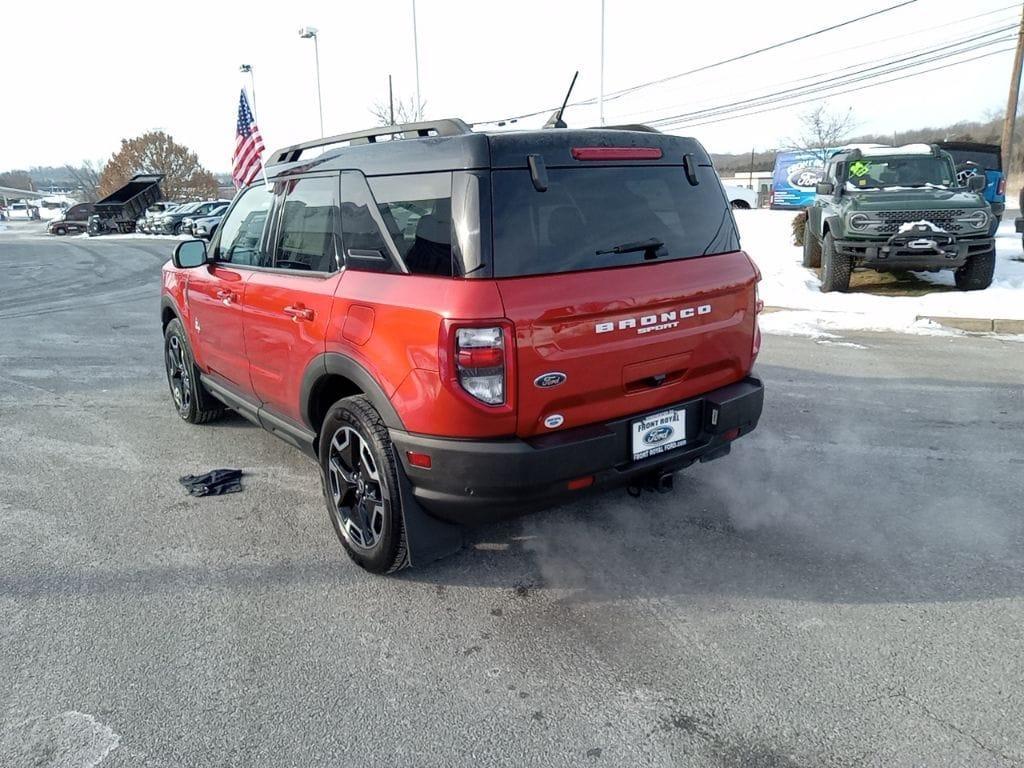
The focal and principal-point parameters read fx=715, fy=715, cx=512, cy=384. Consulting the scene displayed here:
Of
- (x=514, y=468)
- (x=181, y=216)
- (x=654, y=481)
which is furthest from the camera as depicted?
(x=181, y=216)

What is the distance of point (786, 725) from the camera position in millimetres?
2340

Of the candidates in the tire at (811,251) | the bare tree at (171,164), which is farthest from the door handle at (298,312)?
the bare tree at (171,164)

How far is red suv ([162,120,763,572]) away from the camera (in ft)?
9.06

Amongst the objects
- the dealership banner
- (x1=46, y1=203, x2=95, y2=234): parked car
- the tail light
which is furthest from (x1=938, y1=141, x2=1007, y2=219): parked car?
(x1=46, y1=203, x2=95, y2=234): parked car

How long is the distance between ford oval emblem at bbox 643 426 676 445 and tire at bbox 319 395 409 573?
1.11 metres

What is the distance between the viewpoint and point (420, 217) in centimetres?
298

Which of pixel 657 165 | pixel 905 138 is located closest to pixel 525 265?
pixel 657 165

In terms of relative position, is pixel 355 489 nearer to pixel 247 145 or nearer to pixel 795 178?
pixel 247 145

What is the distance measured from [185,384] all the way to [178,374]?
0.21 metres

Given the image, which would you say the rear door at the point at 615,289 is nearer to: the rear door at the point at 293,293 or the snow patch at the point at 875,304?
the rear door at the point at 293,293

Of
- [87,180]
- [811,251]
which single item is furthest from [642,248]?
[87,180]

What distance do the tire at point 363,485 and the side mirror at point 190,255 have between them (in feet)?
6.50

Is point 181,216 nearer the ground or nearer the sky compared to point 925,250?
nearer the sky

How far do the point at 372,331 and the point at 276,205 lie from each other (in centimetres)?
149
